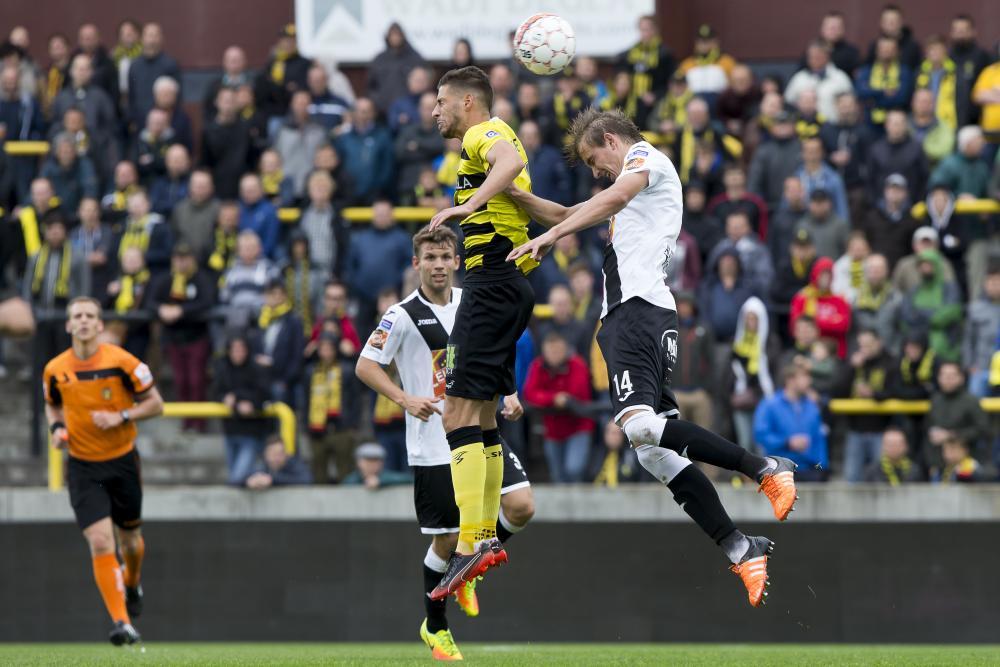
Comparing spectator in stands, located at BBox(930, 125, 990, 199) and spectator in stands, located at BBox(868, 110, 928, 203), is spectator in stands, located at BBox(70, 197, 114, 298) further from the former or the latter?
spectator in stands, located at BBox(930, 125, 990, 199)

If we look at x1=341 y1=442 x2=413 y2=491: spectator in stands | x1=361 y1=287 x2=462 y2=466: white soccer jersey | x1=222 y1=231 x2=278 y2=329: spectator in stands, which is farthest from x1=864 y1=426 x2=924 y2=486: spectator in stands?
x1=222 y1=231 x2=278 y2=329: spectator in stands

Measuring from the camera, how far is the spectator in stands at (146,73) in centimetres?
1927

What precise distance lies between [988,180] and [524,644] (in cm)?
631

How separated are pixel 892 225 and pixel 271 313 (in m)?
5.89

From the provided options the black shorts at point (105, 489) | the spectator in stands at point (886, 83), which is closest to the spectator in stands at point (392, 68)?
the spectator in stands at point (886, 83)

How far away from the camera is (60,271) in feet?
53.8

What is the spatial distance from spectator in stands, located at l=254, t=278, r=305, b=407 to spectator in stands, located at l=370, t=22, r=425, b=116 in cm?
384

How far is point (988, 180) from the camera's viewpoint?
16.4 meters

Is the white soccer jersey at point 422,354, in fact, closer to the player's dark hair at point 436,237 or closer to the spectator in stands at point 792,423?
the player's dark hair at point 436,237

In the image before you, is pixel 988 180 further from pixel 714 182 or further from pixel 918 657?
pixel 918 657

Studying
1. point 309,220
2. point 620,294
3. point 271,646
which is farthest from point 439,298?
point 309,220

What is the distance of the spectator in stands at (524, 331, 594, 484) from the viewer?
14.8m

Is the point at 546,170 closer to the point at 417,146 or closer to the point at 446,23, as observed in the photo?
the point at 417,146

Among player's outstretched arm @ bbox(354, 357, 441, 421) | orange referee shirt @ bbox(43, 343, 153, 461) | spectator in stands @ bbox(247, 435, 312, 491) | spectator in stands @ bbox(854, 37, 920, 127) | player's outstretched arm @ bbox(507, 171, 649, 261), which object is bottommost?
spectator in stands @ bbox(247, 435, 312, 491)
